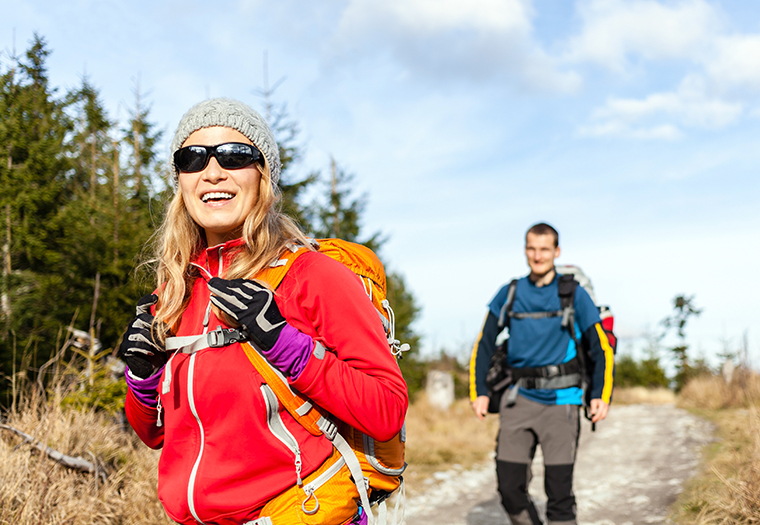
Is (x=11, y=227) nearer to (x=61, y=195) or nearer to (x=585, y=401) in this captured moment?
(x=61, y=195)

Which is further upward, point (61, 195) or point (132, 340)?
point (61, 195)

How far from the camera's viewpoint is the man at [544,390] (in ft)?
14.3

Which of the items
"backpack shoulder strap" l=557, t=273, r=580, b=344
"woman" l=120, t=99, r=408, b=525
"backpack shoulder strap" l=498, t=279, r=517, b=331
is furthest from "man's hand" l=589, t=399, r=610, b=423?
"woman" l=120, t=99, r=408, b=525

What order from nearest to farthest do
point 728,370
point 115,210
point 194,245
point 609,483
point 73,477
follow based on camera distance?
point 194,245
point 73,477
point 609,483
point 115,210
point 728,370

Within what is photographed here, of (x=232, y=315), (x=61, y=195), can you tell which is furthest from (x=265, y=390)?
(x=61, y=195)

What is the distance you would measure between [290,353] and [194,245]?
2.40 ft

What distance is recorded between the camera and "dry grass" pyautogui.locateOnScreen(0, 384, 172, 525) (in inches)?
144

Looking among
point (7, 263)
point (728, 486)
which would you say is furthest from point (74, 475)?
point (7, 263)

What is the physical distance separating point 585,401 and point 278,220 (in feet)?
11.4

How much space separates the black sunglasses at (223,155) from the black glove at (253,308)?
0.46 meters

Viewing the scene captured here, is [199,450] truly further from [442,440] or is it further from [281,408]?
[442,440]

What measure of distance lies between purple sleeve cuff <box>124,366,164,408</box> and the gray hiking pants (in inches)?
124

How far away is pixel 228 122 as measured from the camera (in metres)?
1.90

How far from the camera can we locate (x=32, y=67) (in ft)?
34.4
